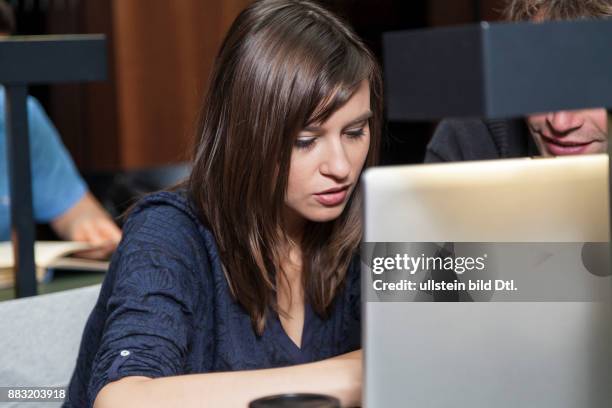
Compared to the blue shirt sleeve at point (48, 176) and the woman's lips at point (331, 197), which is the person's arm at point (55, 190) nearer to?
the blue shirt sleeve at point (48, 176)

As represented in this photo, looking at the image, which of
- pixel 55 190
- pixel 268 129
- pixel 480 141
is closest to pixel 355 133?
pixel 268 129

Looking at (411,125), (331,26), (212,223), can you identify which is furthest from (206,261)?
(411,125)

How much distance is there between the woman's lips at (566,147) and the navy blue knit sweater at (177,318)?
14.8 inches

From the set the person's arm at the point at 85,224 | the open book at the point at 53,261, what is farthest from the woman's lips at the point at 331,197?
the person's arm at the point at 85,224

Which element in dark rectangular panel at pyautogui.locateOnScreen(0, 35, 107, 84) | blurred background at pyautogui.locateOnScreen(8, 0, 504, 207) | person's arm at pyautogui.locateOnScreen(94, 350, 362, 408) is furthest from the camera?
blurred background at pyautogui.locateOnScreen(8, 0, 504, 207)

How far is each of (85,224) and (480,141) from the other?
131 cm

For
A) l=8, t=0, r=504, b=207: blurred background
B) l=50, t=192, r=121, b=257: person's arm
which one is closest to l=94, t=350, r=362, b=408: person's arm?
l=50, t=192, r=121, b=257: person's arm

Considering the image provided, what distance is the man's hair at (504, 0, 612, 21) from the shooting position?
1.57 metres

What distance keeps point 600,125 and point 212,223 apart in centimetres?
63

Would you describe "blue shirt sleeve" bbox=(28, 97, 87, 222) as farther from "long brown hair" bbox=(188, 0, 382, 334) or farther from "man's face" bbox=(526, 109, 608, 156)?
"man's face" bbox=(526, 109, 608, 156)

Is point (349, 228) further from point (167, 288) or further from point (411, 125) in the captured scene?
point (411, 125)

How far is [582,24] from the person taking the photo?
805mm

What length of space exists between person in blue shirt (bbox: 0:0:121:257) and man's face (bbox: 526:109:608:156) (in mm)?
1510

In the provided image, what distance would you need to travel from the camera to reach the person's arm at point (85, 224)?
105 inches
